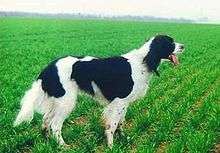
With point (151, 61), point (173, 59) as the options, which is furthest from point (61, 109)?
point (173, 59)

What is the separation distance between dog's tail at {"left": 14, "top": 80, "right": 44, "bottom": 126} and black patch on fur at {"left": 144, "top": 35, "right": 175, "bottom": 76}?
69.5 inches

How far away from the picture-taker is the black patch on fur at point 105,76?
284 inches

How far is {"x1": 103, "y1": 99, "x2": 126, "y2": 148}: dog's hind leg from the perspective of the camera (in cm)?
730

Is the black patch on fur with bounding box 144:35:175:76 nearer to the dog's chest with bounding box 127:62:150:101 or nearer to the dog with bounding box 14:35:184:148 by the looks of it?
the dog with bounding box 14:35:184:148

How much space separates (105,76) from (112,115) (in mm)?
638

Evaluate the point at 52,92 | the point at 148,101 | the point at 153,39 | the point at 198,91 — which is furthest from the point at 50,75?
the point at 198,91

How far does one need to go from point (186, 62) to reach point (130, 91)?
→ 12627 millimetres

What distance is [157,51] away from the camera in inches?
291

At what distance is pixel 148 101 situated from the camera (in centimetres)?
1054

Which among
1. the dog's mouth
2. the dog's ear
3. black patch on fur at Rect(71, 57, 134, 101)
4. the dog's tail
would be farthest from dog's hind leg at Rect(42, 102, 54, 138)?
the dog's mouth

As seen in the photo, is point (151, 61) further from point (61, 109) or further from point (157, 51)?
point (61, 109)

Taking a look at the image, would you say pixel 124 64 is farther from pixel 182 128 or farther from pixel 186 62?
pixel 186 62

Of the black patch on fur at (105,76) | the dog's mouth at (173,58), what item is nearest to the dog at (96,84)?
the black patch on fur at (105,76)

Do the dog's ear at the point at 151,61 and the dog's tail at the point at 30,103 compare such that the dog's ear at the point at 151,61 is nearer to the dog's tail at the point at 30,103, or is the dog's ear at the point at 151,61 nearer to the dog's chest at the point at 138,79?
the dog's chest at the point at 138,79
